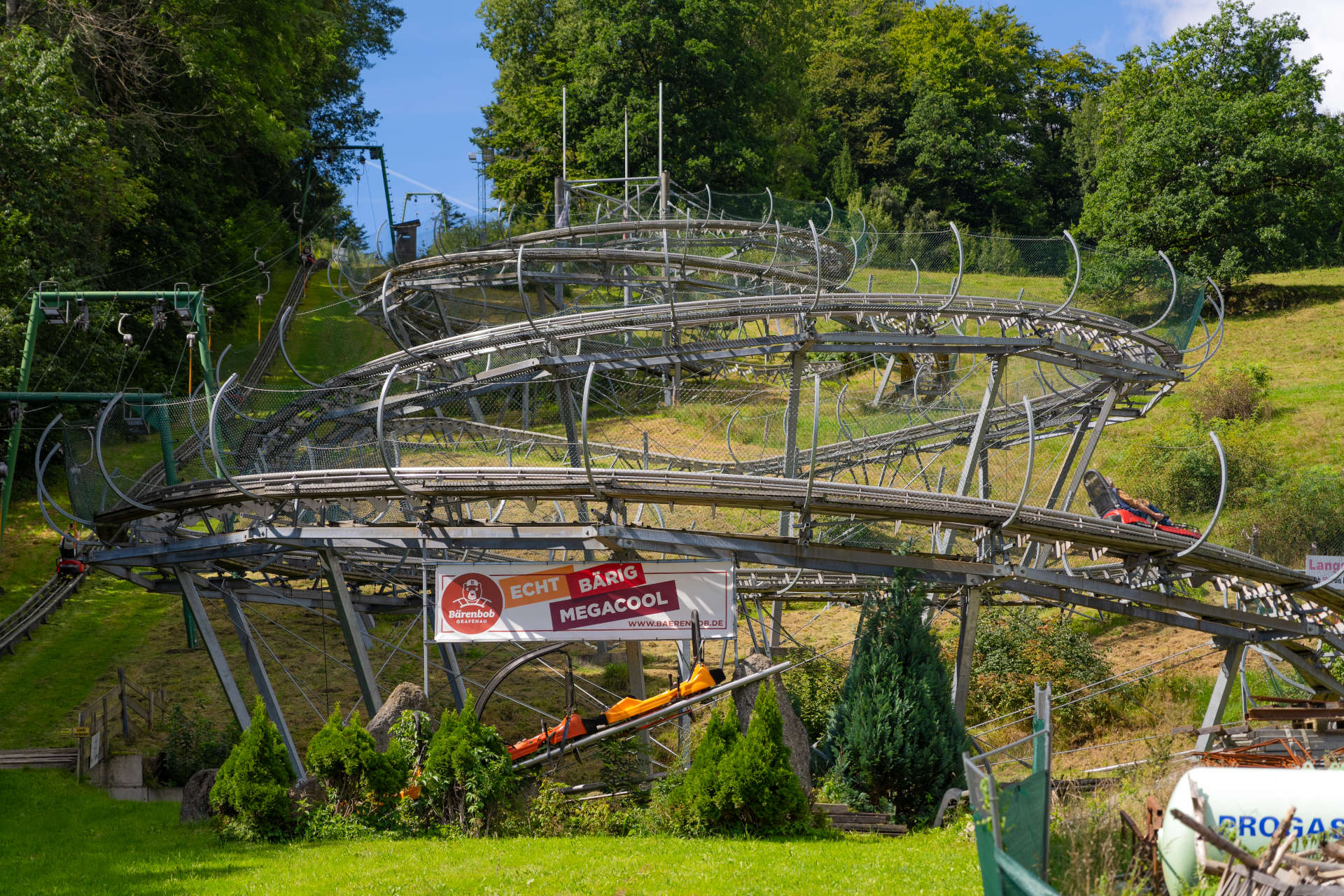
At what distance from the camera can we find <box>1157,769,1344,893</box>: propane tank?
30.3ft

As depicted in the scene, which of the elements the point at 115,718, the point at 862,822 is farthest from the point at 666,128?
the point at 862,822

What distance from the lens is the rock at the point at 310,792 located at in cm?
1412

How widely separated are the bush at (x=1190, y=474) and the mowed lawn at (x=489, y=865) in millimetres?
21539

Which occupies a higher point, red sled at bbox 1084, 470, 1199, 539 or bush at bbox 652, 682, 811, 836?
red sled at bbox 1084, 470, 1199, 539

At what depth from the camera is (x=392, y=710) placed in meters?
15.5

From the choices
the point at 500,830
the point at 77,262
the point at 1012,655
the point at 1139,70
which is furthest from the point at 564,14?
the point at 500,830

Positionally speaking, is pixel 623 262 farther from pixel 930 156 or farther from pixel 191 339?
pixel 930 156

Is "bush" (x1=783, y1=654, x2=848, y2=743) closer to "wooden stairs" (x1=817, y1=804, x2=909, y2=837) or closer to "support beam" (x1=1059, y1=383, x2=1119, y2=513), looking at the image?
"wooden stairs" (x1=817, y1=804, x2=909, y2=837)

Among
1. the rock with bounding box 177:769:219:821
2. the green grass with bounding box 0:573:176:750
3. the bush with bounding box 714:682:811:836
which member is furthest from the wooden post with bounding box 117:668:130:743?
the bush with bounding box 714:682:811:836

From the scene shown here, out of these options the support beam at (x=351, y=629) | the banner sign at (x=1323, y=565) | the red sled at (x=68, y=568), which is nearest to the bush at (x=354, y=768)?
the support beam at (x=351, y=629)

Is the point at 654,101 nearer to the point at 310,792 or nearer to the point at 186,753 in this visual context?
the point at 186,753

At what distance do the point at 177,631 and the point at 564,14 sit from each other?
1770 inches

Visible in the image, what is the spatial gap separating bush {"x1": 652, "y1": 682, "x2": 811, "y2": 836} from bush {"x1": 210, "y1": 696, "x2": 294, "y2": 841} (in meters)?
4.51

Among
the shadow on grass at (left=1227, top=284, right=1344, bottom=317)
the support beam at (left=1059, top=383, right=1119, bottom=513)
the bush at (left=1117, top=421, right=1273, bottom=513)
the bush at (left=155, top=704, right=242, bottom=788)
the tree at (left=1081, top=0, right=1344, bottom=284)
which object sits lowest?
the bush at (left=155, top=704, right=242, bottom=788)
